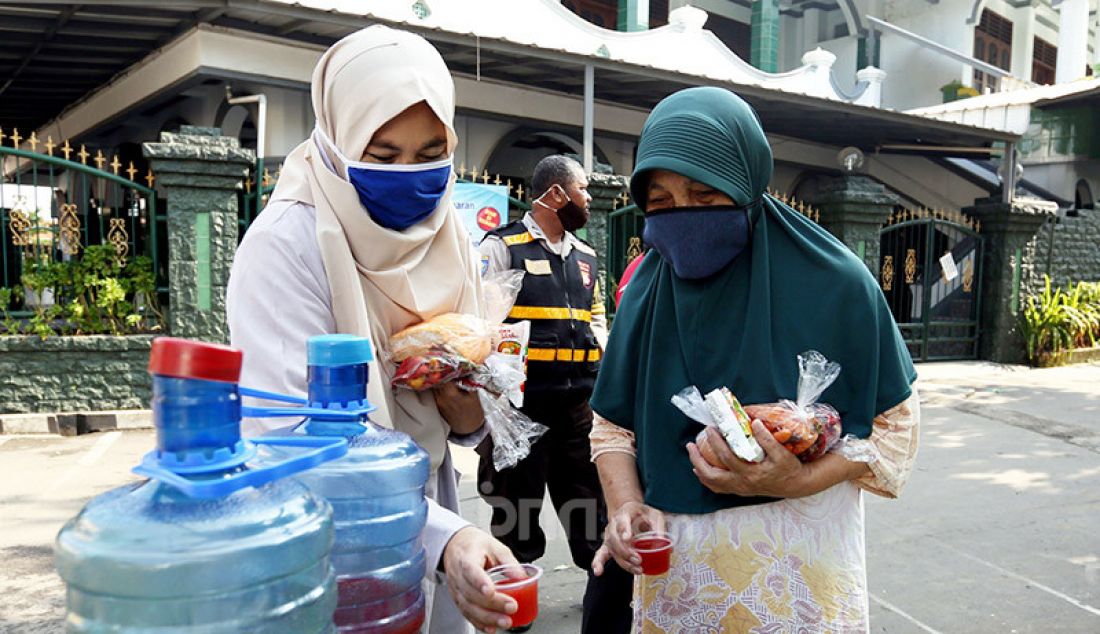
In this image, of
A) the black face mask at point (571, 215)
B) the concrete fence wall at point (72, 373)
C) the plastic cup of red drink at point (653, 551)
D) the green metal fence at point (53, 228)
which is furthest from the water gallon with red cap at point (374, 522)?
the green metal fence at point (53, 228)

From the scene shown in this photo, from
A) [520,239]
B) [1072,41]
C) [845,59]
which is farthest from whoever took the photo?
[1072,41]

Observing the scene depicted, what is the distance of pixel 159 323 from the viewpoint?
661cm

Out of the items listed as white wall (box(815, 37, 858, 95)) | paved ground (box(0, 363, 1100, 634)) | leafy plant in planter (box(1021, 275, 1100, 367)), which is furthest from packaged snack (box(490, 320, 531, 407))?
white wall (box(815, 37, 858, 95))

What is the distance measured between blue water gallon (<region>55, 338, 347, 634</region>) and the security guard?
281 centimetres

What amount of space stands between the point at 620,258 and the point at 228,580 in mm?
8091

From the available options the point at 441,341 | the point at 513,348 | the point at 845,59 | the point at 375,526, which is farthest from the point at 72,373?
the point at 845,59

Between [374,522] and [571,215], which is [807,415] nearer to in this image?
[374,522]

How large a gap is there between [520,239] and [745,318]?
8.01ft

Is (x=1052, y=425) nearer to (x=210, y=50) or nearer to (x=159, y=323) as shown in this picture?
(x=159, y=323)

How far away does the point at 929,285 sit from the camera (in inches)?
413

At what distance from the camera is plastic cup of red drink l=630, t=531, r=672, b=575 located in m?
1.50

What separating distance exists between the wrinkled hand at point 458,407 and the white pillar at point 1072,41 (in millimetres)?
17586

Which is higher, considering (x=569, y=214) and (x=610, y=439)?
(x=569, y=214)

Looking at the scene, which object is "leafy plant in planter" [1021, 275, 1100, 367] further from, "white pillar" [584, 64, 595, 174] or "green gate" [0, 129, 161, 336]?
"green gate" [0, 129, 161, 336]
